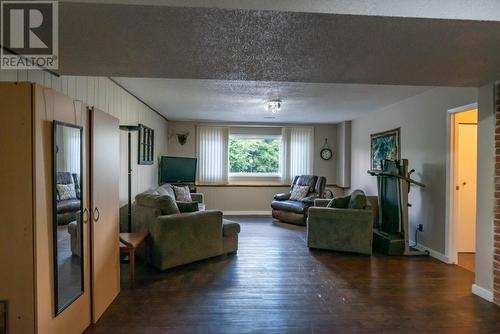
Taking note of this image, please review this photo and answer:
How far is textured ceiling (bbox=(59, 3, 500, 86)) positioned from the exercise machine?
1.86 m

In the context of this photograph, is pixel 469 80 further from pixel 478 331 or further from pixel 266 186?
pixel 266 186

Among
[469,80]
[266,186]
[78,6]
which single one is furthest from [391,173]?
[78,6]

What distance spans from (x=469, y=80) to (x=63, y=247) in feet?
11.3

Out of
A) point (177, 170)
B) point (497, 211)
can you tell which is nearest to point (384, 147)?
point (497, 211)

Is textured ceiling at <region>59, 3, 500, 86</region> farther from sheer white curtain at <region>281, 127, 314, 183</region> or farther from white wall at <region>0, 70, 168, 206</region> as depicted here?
sheer white curtain at <region>281, 127, 314, 183</region>

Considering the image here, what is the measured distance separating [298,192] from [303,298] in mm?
3949

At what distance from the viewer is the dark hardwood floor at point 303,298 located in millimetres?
2314

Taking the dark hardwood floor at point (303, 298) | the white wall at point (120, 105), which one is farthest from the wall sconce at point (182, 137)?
the dark hardwood floor at point (303, 298)

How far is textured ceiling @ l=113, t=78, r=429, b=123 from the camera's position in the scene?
3834mm

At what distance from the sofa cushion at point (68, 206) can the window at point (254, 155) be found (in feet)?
17.6

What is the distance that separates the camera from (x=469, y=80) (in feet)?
8.46

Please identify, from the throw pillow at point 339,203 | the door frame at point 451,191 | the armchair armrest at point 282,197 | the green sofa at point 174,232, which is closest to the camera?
the green sofa at point 174,232

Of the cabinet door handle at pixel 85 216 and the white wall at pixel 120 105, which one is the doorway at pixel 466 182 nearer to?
the cabinet door handle at pixel 85 216

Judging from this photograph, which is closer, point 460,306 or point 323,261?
point 460,306
